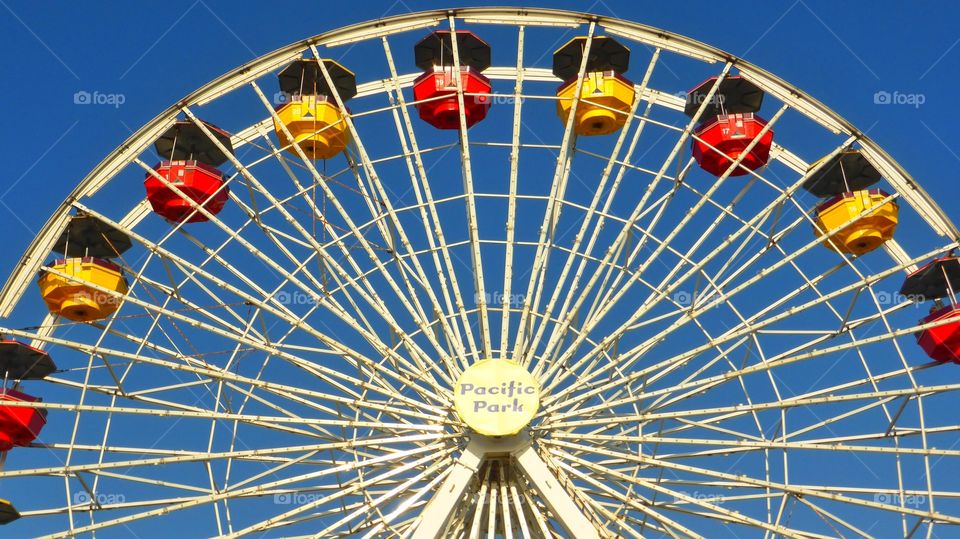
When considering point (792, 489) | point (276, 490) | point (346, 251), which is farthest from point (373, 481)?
point (792, 489)

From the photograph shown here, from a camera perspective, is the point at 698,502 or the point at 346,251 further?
the point at 346,251

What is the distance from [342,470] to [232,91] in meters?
6.74

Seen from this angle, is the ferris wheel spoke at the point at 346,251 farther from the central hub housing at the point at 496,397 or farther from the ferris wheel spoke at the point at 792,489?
the ferris wheel spoke at the point at 792,489

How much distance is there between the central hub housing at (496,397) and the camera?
50.0ft

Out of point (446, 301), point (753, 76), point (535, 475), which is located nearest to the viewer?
point (535, 475)

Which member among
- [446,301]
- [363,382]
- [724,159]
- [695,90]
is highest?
[695,90]

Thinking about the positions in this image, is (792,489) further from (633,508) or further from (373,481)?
(373,481)

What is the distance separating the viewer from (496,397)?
1542cm

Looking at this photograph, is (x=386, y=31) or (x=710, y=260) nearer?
(x=710, y=260)

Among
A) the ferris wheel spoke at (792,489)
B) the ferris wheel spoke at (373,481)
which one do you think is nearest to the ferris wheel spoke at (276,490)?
the ferris wheel spoke at (373,481)

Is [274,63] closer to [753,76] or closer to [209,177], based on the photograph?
[209,177]

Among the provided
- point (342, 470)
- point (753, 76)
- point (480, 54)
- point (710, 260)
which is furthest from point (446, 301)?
point (753, 76)

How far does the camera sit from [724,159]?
1944 cm

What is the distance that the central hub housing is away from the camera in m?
15.2
